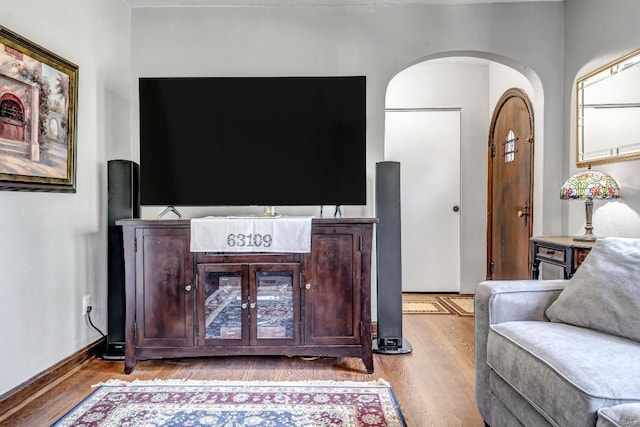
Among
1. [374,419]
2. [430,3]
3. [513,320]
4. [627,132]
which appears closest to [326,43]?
[430,3]

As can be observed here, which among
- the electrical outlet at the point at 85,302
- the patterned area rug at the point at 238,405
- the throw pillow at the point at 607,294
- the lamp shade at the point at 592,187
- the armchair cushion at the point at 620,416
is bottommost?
the patterned area rug at the point at 238,405

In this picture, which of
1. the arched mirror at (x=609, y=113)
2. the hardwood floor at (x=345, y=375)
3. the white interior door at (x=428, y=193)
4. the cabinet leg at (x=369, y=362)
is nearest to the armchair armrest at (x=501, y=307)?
the hardwood floor at (x=345, y=375)

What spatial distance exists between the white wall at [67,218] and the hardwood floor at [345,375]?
0.17 metres

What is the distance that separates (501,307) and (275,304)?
128 centimetres

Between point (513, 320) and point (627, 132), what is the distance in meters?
1.43

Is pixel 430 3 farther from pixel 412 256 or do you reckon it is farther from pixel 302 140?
pixel 412 256

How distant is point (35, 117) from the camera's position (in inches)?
85.6

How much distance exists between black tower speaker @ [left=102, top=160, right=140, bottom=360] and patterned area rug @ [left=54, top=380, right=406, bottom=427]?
0.41m

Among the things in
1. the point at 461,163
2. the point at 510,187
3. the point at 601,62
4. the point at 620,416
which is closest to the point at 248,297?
the point at 620,416

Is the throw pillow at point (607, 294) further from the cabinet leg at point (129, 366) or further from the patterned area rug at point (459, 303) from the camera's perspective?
the cabinet leg at point (129, 366)

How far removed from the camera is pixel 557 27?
3025 mm

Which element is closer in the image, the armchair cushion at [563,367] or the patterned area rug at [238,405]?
the armchair cushion at [563,367]

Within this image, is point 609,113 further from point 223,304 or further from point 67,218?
point 67,218

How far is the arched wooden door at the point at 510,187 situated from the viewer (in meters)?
3.57
